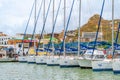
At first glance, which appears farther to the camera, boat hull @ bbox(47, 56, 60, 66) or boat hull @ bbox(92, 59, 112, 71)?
boat hull @ bbox(47, 56, 60, 66)

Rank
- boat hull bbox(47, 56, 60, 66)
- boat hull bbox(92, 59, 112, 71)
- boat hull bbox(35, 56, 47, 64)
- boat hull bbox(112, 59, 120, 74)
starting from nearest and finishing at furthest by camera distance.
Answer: boat hull bbox(112, 59, 120, 74)
boat hull bbox(92, 59, 112, 71)
boat hull bbox(47, 56, 60, 66)
boat hull bbox(35, 56, 47, 64)

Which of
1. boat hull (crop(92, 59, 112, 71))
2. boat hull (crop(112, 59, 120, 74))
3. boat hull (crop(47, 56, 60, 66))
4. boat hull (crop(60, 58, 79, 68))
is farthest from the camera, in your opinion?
boat hull (crop(47, 56, 60, 66))

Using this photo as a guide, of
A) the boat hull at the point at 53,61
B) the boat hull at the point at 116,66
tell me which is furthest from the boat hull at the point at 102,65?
the boat hull at the point at 53,61

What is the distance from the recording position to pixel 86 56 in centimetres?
6231

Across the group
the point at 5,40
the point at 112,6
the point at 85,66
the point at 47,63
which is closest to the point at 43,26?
the point at 47,63

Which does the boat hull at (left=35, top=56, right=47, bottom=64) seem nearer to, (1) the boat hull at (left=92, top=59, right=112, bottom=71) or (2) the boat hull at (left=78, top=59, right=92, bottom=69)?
(2) the boat hull at (left=78, top=59, right=92, bottom=69)

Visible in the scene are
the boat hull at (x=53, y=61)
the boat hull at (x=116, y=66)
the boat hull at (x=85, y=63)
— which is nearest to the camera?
the boat hull at (x=116, y=66)

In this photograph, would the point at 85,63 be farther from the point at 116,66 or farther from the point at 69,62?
the point at 116,66

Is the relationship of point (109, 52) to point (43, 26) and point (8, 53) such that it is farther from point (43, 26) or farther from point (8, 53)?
point (8, 53)

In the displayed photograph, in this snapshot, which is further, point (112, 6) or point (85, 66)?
point (85, 66)

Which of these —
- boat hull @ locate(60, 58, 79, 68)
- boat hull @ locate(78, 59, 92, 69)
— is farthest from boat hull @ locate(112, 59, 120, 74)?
boat hull @ locate(60, 58, 79, 68)

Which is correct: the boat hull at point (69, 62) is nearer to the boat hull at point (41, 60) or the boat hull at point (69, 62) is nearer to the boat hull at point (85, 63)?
the boat hull at point (85, 63)

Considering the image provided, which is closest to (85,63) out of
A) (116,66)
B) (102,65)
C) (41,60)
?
(102,65)

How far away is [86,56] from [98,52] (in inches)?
95.9
